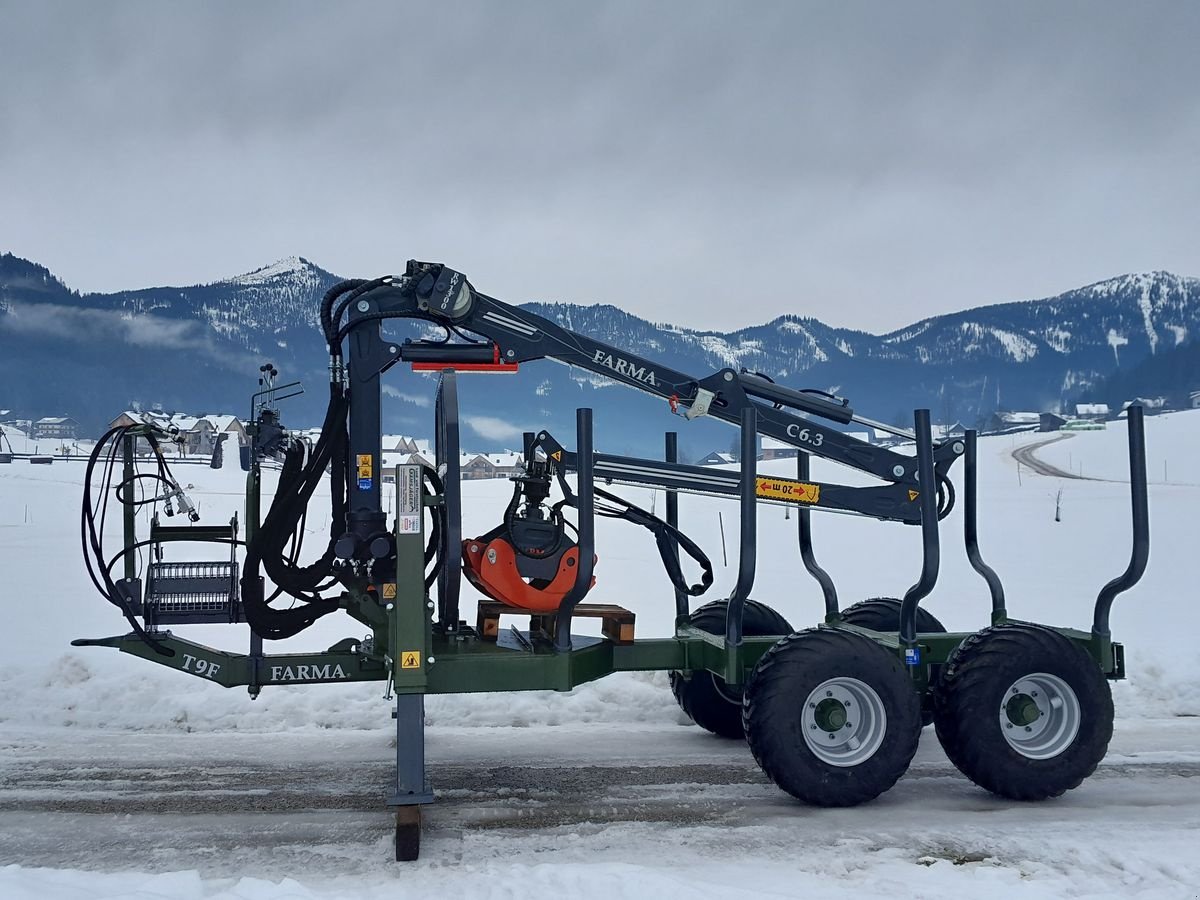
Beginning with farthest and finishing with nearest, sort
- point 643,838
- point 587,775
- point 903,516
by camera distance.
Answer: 1. point 903,516
2. point 587,775
3. point 643,838

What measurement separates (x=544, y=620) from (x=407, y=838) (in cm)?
188

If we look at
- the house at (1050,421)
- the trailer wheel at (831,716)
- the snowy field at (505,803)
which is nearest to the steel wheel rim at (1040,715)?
the snowy field at (505,803)

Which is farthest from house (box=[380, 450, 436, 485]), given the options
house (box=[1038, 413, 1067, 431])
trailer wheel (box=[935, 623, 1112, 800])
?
house (box=[1038, 413, 1067, 431])

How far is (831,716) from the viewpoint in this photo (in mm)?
6133

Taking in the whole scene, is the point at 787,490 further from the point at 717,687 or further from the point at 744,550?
the point at 717,687

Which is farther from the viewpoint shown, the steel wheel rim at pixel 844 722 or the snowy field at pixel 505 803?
the steel wheel rim at pixel 844 722

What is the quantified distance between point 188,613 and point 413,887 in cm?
272

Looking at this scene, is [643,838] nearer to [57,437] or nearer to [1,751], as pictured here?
[1,751]

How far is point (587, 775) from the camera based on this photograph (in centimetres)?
668

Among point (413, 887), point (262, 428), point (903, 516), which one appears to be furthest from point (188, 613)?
point (903, 516)

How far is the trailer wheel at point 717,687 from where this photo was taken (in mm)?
7785

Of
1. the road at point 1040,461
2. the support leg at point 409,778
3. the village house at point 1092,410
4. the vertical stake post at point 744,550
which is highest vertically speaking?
the village house at point 1092,410

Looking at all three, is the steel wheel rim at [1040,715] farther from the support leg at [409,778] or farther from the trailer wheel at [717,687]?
the support leg at [409,778]

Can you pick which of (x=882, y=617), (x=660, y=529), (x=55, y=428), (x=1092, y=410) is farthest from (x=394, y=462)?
(x=1092, y=410)
